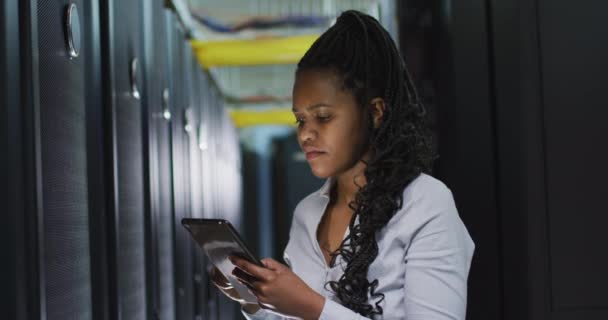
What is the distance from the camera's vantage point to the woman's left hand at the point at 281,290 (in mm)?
1270

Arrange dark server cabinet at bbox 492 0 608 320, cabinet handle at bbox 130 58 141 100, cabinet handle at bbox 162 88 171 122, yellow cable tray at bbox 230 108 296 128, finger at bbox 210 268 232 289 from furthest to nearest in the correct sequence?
yellow cable tray at bbox 230 108 296 128 → cabinet handle at bbox 162 88 171 122 → cabinet handle at bbox 130 58 141 100 → dark server cabinet at bbox 492 0 608 320 → finger at bbox 210 268 232 289

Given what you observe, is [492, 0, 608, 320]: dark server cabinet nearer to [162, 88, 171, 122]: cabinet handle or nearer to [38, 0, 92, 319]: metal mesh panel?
[38, 0, 92, 319]: metal mesh panel

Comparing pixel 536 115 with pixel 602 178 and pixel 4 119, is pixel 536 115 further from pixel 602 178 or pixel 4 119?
pixel 4 119

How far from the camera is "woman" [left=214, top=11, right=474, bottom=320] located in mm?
1287

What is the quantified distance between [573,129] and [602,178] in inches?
4.8

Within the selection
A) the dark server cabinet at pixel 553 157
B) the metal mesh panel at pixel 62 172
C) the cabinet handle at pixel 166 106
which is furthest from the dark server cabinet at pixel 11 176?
the cabinet handle at pixel 166 106

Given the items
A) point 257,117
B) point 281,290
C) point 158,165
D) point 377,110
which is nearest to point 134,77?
point 158,165

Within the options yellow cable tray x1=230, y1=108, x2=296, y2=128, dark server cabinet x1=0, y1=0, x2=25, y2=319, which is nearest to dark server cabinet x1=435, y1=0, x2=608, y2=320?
dark server cabinet x1=0, y1=0, x2=25, y2=319

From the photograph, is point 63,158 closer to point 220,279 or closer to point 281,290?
point 220,279

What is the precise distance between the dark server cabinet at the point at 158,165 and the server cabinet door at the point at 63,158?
700 millimetres

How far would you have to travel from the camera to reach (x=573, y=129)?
166cm

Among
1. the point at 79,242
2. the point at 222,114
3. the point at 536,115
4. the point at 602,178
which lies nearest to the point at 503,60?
the point at 536,115

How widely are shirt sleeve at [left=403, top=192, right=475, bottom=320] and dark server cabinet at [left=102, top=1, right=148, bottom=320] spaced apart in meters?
0.79

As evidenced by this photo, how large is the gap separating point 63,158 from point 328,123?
51cm
